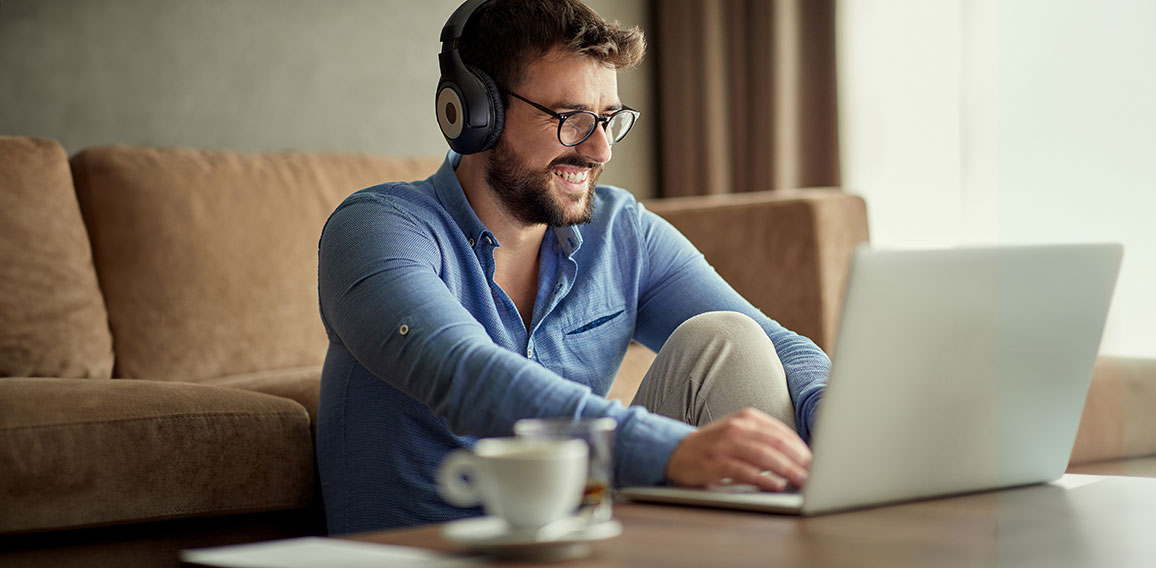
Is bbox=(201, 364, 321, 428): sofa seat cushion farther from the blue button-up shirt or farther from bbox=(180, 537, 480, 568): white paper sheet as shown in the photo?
bbox=(180, 537, 480, 568): white paper sheet

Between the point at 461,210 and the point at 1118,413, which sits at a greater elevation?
the point at 461,210

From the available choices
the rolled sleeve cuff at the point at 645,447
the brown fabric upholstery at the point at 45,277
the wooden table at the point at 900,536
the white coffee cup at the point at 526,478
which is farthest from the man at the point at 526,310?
the brown fabric upholstery at the point at 45,277

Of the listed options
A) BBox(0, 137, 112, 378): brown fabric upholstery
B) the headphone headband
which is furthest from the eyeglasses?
BBox(0, 137, 112, 378): brown fabric upholstery

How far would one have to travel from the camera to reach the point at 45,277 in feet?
6.66

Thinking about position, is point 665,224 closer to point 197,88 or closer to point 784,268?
point 784,268

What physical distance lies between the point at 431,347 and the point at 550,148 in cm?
53

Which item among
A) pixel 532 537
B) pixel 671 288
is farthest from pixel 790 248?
pixel 532 537

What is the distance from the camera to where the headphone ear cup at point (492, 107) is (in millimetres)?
1451

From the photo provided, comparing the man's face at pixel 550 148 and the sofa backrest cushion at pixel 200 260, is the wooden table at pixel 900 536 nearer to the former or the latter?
the man's face at pixel 550 148

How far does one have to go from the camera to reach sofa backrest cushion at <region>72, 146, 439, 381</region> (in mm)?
2156

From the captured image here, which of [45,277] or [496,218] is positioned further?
[45,277]

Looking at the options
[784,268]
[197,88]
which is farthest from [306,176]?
[784,268]

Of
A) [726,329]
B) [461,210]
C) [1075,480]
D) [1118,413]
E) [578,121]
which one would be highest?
[578,121]

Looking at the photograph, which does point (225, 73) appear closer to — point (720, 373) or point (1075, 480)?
point (720, 373)
